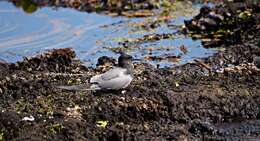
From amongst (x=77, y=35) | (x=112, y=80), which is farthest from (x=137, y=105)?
(x=77, y=35)

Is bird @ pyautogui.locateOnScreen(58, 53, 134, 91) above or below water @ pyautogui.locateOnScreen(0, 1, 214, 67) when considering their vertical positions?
above

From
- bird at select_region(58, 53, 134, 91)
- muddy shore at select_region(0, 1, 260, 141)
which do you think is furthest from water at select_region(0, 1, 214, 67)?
bird at select_region(58, 53, 134, 91)

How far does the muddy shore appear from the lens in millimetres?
7492

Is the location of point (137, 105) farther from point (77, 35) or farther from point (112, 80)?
point (77, 35)

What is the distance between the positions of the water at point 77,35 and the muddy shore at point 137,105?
1972 mm

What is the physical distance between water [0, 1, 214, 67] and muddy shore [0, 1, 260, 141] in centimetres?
197

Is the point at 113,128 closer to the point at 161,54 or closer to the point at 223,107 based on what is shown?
the point at 223,107

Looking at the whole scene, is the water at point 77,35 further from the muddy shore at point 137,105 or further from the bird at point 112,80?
the bird at point 112,80

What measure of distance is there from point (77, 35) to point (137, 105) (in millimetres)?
7451

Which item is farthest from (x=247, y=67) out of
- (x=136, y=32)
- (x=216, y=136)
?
(x=136, y=32)

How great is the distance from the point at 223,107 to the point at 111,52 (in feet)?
16.2

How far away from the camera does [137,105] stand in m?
8.27

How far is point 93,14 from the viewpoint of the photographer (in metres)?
18.8

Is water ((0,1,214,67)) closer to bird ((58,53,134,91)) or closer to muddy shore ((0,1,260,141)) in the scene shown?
muddy shore ((0,1,260,141))
